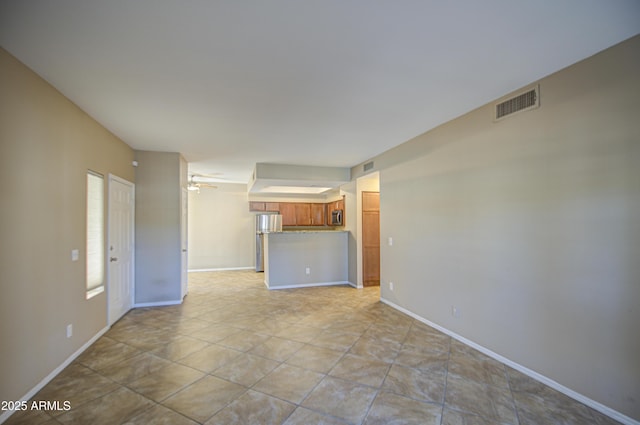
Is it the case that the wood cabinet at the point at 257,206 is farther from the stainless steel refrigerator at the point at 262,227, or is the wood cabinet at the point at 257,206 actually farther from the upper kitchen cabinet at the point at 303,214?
the upper kitchen cabinet at the point at 303,214

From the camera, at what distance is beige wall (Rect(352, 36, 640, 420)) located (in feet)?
6.59

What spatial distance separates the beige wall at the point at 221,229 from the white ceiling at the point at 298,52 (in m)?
5.32

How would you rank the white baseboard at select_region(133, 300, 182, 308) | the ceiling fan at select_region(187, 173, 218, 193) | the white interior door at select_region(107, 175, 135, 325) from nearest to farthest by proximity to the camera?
1. the white interior door at select_region(107, 175, 135, 325)
2. the white baseboard at select_region(133, 300, 182, 308)
3. the ceiling fan at select_region(187, 173, 218, 193)

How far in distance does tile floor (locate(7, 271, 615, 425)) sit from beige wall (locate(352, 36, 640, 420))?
295 millimetres

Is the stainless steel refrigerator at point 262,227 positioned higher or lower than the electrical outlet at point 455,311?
higher

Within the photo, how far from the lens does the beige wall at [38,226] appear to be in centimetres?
207

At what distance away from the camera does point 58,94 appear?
2.66 m

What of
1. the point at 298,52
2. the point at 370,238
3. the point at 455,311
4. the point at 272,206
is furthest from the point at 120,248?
the point at 272,206

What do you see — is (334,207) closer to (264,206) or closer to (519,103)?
(264,206)

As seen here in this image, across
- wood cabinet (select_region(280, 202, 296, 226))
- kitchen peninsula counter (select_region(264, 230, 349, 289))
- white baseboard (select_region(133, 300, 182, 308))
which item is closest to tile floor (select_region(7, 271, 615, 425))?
white baseboard (select_region(133, 300, 182, 308))

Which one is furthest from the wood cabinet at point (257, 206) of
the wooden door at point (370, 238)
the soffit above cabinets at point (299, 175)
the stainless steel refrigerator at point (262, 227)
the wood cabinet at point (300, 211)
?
the wooden door at point (370, 238)

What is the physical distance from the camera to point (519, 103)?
269 cm

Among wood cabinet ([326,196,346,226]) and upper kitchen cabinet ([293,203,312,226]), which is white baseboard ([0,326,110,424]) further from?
upper kitchen cabinet ([293,203,312,226])

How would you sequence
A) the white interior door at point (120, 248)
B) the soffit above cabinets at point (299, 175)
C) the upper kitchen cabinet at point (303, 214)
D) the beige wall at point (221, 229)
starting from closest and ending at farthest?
the white interior door at point (120, 248)
the soffit above cabinets at point (299, 175)
the beige wall at point (221, 229)
the upper kitchen cabinet at point (303, 214)
